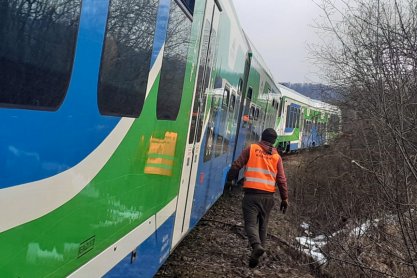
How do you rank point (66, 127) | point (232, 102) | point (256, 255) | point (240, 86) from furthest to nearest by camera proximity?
point (240, 86) → point (232, 102) → point (256, 255) → point (66, 127)

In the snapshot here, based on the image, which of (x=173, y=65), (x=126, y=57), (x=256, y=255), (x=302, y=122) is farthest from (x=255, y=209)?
(x=302, y=122)

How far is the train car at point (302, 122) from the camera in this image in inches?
629

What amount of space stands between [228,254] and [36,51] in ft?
19.2

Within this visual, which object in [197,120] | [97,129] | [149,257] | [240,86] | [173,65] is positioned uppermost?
[240,86]

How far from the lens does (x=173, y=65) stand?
12.8ft

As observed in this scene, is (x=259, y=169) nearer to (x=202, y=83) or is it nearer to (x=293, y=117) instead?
(x=202, y=83)

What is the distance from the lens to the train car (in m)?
16.0

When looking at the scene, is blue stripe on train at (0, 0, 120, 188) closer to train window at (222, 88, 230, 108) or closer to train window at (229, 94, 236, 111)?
train window at (222, 88, 230, 108)

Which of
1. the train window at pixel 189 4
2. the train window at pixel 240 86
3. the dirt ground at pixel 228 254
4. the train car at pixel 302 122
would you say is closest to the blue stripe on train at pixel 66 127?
the train window at pixel 189 4

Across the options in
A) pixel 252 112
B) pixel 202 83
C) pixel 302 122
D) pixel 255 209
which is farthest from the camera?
pixel 302 122

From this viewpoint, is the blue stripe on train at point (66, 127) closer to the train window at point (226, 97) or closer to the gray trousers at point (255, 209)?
the gray trousers at point (255, 209)

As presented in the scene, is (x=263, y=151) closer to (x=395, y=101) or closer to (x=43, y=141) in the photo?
(x=395, y=101)

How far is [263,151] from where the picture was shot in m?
6.89

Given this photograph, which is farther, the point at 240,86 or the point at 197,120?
the point at 240,86
